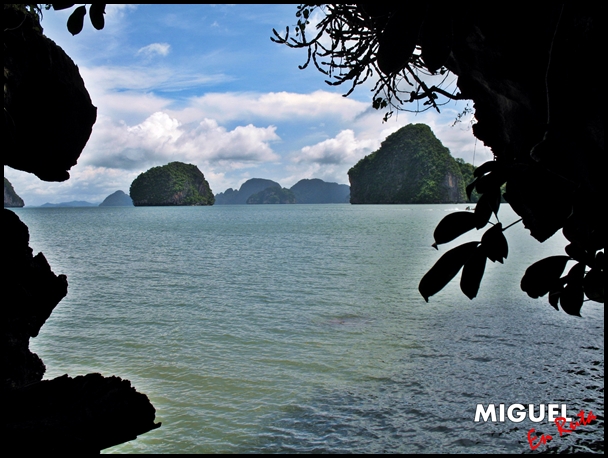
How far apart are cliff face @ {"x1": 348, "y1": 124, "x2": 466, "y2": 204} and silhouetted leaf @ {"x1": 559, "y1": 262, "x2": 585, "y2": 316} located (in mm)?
136282

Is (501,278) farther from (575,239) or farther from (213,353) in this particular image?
(575,239)

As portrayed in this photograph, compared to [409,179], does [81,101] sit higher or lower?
lower

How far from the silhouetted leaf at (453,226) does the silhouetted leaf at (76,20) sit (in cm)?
86

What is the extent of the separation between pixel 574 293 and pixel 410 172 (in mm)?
155638

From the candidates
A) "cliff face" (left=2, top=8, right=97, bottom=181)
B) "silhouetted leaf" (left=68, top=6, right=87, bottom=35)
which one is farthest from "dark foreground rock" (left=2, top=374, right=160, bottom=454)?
"cliff face" (left=2, top=8, right=97, bottom=181)

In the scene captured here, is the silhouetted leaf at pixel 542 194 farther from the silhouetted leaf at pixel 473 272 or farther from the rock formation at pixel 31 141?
the rock formation at pixel 31 141

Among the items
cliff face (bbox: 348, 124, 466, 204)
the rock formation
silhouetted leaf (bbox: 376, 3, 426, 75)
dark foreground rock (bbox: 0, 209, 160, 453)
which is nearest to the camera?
silhouetted leaf (bbox: 376, 3, 426, 75)

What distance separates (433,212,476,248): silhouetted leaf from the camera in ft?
2.80

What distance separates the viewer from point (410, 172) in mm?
151500

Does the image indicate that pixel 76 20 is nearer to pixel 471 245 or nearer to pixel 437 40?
pixel 437 40

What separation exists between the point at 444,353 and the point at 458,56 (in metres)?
6.41

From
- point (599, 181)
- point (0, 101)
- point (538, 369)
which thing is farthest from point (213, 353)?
point (599, 181)

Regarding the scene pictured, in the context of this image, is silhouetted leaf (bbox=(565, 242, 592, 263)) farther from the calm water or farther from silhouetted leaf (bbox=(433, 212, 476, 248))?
the calm water

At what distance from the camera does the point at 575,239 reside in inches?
41.9
